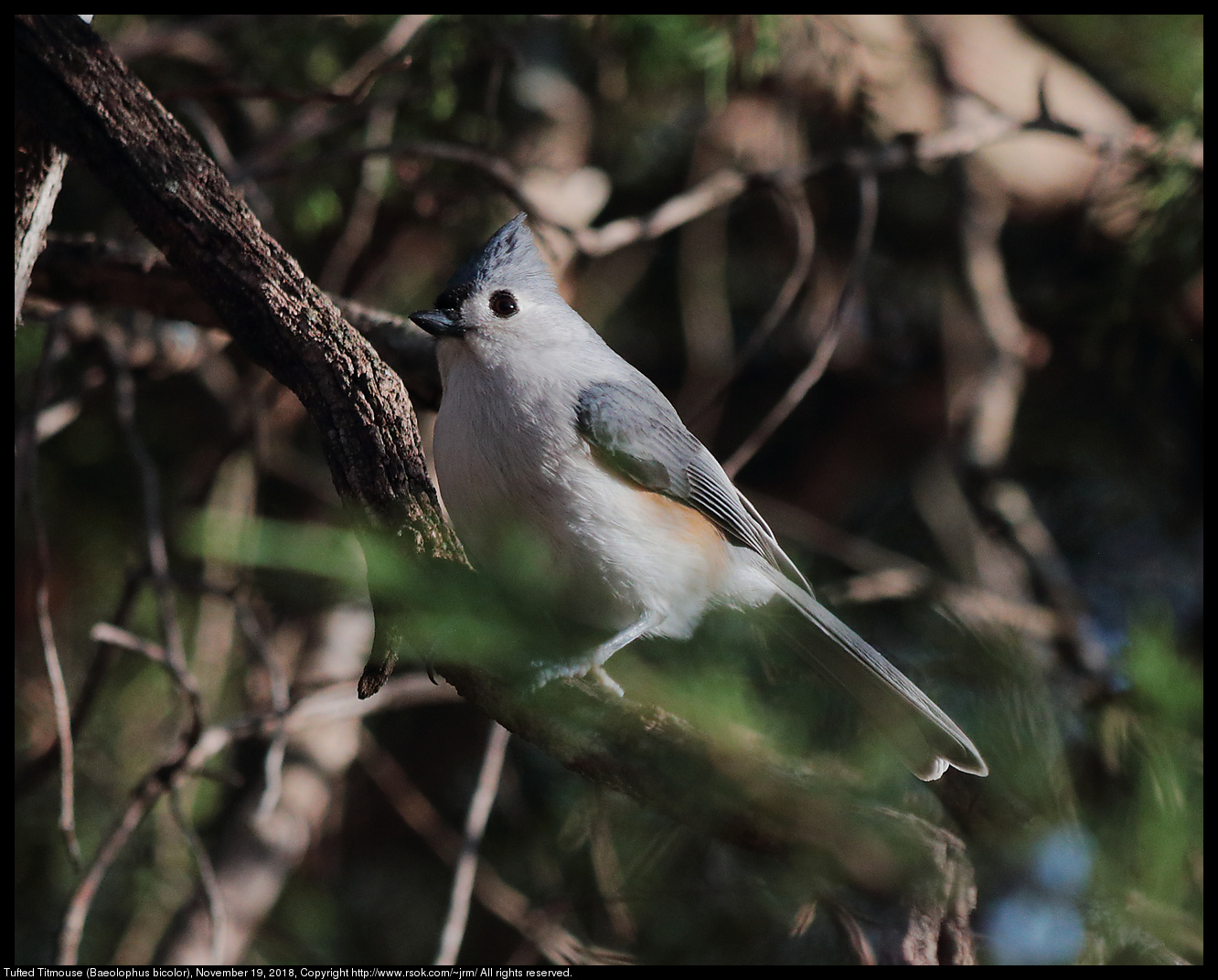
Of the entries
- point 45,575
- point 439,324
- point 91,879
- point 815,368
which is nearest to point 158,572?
point 45,575

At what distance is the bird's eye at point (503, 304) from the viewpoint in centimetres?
194

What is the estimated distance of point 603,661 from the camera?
179cm

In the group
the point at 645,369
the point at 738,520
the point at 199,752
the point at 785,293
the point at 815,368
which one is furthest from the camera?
the point at 645,369

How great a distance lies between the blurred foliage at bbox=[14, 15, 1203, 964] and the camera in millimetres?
2580

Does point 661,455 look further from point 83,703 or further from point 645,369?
point 645,369

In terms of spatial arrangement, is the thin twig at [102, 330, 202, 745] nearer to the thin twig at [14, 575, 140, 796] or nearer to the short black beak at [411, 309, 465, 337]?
the thin twig at [14, 575, 140, 796]

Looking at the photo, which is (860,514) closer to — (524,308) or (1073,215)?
(1073,215)

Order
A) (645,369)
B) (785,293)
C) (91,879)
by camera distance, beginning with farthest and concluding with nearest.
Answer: (645,369), (785,293), (91,879)

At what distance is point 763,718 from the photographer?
1.16m

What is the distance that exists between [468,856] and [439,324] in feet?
3.85

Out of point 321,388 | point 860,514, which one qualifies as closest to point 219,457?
point 321,388

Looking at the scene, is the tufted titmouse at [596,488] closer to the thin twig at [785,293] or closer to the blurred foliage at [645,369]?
the blurred foliage at [645,369]

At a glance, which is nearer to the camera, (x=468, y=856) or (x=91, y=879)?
(x=91, y=879)

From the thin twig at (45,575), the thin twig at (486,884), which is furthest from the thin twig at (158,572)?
the thin twig at (486,884)
